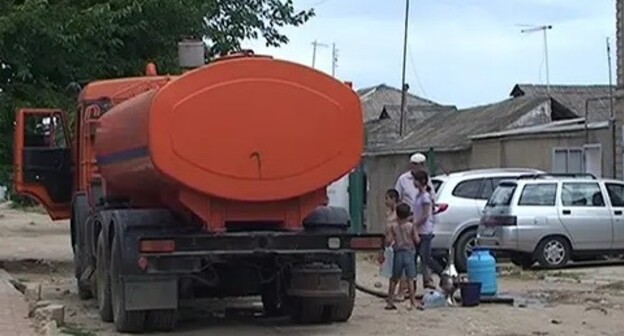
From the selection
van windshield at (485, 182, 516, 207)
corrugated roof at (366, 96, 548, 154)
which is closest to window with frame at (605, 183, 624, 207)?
van windshield at (485, 182, 516, 207)

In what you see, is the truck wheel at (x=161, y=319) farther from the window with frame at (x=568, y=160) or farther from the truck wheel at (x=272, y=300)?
the window with frame at (x=568, y=160)

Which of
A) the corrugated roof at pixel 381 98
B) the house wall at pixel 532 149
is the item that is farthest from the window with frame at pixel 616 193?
the corrugated roof at pixel 381 98

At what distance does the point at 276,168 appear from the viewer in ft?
41.0

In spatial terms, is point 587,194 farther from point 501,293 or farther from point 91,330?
point 91,330

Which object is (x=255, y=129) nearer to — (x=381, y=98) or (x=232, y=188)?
(x=232, y=188)

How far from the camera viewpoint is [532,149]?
28750 mm

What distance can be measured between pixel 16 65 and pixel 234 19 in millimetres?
5095

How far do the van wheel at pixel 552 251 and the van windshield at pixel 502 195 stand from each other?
96 cm

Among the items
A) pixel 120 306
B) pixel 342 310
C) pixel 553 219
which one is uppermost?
pixel 553 219

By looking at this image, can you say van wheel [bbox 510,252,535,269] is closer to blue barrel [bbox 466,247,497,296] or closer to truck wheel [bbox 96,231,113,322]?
blue barrel [bbox 466,247,497,296]

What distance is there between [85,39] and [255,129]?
38.2 ft

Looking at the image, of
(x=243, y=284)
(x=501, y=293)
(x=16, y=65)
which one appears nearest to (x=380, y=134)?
(x=16, y=65)

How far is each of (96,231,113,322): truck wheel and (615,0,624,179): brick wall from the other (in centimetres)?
1478

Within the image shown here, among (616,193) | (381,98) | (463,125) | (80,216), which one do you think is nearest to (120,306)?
(80,216)
